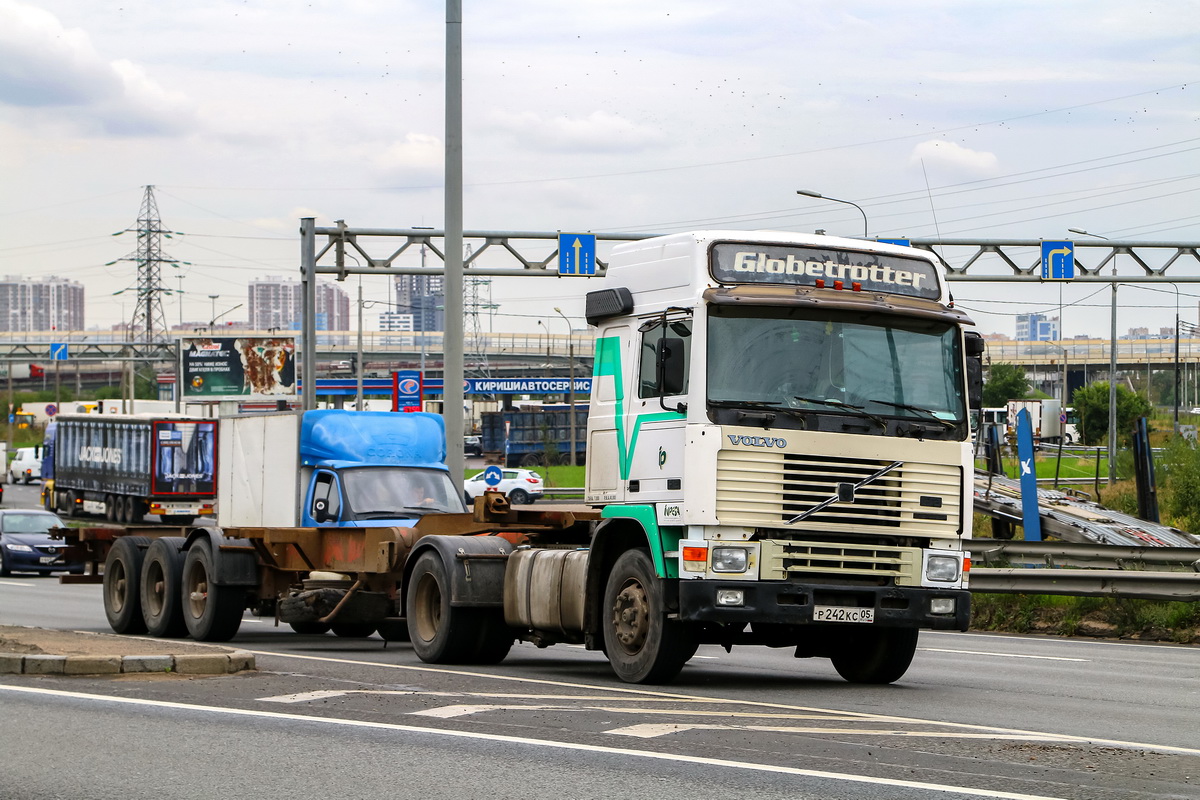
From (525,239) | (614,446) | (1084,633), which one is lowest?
(1084,633)

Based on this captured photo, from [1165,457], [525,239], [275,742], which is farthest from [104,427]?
[275,742]

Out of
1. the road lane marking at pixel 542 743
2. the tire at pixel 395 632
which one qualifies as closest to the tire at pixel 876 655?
the road lane marking at pixel 542 743

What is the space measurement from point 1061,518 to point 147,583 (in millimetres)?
18671

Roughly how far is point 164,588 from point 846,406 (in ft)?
30.0

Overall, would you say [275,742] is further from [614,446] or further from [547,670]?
[547,670]

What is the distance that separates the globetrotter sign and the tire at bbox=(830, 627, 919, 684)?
2.75 metres

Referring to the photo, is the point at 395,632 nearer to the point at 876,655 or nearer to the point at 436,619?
the point at 436,619

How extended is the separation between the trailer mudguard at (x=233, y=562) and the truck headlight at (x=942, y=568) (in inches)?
308

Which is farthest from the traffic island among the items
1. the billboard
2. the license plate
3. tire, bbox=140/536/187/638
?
the billboard

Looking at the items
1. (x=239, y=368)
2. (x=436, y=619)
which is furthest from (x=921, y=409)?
(x=239, y=368)

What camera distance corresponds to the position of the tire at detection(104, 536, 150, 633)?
712 inches

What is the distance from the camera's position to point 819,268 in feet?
39.2

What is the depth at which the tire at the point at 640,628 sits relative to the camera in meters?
11.7

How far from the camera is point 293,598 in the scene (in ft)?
51.6
